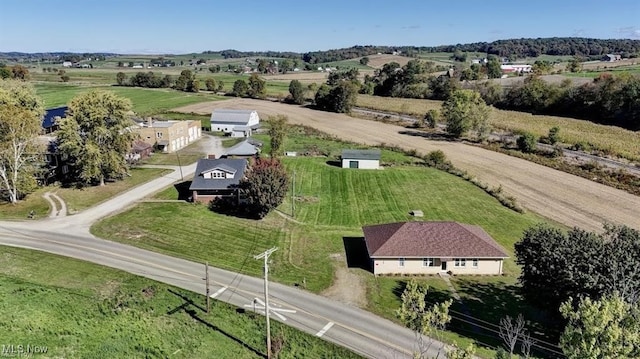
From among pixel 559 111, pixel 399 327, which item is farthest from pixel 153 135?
pixel 559 111

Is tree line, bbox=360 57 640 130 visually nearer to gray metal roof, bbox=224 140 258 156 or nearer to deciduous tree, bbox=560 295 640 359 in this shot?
gray metal roof, bbox=224 140 258 156

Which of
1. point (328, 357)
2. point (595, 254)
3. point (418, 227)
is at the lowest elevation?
point (328, 357)

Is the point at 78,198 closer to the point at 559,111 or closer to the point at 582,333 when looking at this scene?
the point at 582,333

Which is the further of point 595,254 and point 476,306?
point 476,306

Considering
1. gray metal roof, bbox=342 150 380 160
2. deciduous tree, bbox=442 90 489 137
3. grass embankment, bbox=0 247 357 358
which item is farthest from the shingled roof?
deciduous tree, bbox=442 90 489 137

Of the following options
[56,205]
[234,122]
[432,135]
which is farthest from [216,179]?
[432,135]

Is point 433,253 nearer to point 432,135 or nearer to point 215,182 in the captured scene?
point 215,182

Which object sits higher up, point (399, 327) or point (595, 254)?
point (595, 254)

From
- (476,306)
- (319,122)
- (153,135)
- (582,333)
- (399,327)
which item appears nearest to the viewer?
(582,333)
